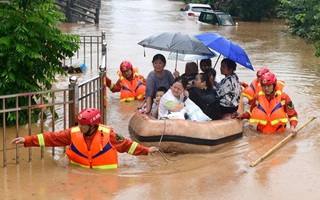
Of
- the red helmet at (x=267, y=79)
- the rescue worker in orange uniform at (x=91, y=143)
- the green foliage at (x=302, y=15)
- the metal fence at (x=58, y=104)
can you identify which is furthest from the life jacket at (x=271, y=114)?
the green foliage at (x=302, y=15)

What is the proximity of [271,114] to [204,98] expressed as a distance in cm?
114

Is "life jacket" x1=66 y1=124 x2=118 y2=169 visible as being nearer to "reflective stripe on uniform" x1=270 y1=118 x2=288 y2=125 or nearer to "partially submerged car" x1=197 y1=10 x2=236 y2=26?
"reflective stripe on uniform" x1=270 y1=118 x2=288 y2=125

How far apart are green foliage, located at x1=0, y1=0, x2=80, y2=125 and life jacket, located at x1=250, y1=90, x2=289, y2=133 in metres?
3.23

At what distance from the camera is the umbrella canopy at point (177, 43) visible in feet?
32.4

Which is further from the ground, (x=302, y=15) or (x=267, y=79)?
(x=302, y=15)

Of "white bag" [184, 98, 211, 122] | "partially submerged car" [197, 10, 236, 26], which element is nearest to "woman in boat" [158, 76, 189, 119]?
"white bag" [184, 98, 211, 122]

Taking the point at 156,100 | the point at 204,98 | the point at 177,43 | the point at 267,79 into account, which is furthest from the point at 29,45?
the point at 267,79

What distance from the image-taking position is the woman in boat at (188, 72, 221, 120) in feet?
31.1

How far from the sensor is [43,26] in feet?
30.0

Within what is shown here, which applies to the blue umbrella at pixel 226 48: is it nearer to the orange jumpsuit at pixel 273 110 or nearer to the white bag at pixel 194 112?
the orange jumpsuit at pixel 273 110

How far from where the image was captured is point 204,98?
9602 millimetres

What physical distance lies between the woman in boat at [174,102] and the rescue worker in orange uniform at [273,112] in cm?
119

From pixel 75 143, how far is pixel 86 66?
9.37 metres

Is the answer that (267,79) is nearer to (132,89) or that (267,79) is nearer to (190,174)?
(190,174)
